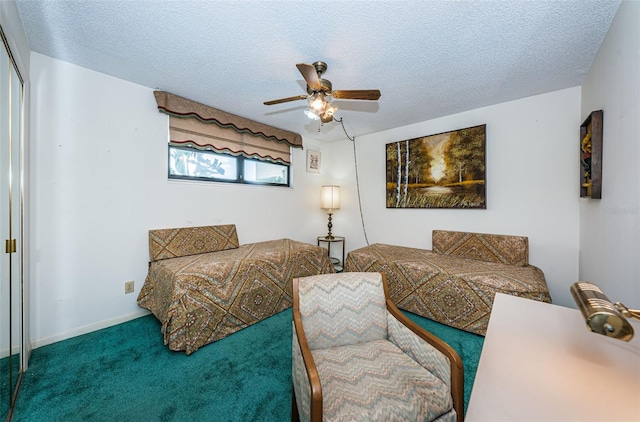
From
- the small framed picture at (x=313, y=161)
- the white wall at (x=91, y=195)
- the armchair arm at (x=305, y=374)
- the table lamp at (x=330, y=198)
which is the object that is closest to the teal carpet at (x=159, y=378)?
the white wall at (x=91, y=195)

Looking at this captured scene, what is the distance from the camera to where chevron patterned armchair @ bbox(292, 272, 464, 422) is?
949 mm

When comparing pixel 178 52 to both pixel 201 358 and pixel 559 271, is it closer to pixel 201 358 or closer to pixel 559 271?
pixel 201 358

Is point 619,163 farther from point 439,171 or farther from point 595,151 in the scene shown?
point 439,171

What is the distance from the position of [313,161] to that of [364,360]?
3313 mm

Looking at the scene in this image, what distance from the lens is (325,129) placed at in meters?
3.60

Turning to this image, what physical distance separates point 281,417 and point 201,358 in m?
0.83

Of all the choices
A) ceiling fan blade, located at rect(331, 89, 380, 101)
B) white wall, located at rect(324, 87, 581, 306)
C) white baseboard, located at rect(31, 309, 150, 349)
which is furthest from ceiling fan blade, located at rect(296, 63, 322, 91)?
white baseboard, located at rect(31, 309, 150, 349)

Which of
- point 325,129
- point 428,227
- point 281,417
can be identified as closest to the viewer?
point 281,417

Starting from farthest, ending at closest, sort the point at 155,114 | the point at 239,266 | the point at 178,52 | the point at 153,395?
the point at 155,114 → the point at 239,266 → the point at 178,52 → the point at 153,395

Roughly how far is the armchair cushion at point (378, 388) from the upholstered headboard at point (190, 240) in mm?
1976

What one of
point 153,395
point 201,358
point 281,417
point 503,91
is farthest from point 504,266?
point 153,395

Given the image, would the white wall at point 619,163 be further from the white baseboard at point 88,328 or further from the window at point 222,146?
the white baseboard at point 88,328

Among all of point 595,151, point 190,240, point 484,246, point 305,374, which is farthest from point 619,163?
point 190,240

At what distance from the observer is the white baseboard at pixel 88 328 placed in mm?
1952
